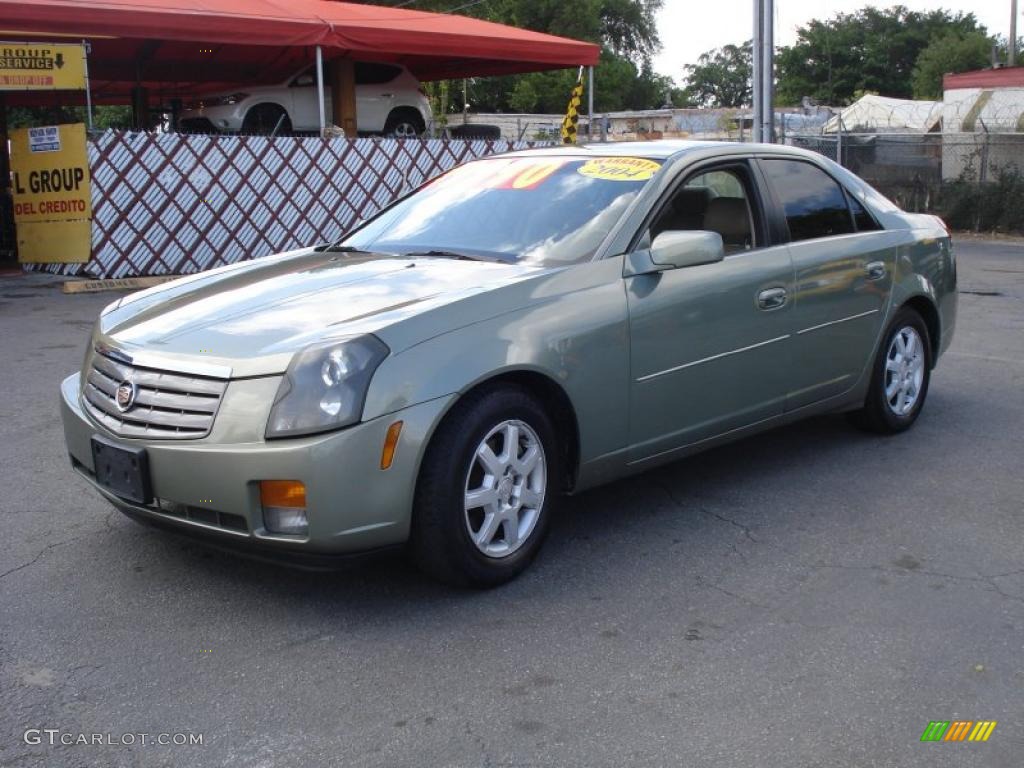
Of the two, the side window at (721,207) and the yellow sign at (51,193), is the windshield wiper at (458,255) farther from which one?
the yellow sign at (51,193)

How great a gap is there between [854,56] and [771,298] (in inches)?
2819

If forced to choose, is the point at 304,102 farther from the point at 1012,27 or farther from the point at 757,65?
the point at 1012,27

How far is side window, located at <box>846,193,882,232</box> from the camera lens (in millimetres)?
5605

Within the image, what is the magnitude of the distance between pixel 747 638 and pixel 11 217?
15.0 m

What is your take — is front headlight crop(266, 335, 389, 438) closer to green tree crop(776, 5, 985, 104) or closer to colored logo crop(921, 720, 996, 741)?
colored logo crop(921, 720, 996, 741)

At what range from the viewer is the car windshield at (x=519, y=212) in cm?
440

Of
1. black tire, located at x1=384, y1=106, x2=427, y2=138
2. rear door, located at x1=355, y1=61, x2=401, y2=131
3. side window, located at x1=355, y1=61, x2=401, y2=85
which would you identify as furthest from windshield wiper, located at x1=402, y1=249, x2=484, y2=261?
side window, located at x1=355, y1=61, x2=401, y2=85

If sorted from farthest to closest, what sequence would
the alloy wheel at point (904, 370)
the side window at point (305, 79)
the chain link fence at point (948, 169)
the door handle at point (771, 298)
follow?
1. the chain link fence at point (948, 169)
2. the side window at point (305, 79)
3. the alloy wheel at point (904, 370)
4. the door handle at point (771, 298)

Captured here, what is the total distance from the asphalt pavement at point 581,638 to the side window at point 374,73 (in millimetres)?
13875

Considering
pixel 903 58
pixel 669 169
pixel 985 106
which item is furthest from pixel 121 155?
pixel 903 58

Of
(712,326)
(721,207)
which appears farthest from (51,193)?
(712,326)

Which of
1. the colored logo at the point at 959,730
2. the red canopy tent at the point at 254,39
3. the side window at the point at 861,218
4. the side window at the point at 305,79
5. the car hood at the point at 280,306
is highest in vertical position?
the red canopy tent at the point at 254,39

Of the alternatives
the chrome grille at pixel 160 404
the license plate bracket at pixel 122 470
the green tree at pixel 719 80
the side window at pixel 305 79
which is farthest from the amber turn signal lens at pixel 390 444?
the green tree at pixel 719 80

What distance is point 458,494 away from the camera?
3580 millimetres
